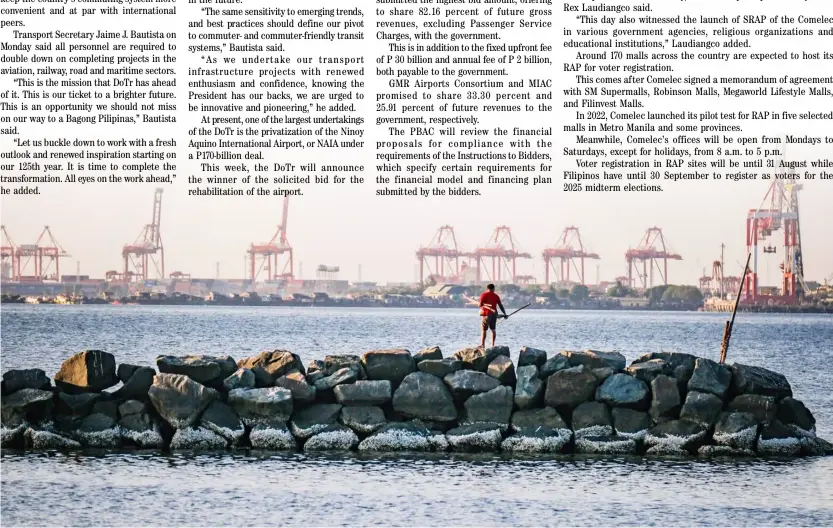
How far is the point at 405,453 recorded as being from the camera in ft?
69.7

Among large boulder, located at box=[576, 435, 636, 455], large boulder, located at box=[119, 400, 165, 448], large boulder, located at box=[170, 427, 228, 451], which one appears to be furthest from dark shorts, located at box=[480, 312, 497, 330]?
large boulder, located at box=[119, 400, 165, 448]

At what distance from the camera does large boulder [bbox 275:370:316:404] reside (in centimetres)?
2188

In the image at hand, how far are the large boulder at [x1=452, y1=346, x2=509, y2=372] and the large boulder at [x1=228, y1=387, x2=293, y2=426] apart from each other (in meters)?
3.03

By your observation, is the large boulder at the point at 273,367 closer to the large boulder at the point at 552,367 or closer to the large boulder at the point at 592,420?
the large boulder at the point at 552,367

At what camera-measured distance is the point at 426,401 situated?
71.3 ft

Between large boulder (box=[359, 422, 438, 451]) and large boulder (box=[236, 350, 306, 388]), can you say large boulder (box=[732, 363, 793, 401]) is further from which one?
large boulder (box=[236, 350, 306, 388])

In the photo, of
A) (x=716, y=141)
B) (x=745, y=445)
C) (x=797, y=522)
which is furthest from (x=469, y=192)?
(x=797, y=522)

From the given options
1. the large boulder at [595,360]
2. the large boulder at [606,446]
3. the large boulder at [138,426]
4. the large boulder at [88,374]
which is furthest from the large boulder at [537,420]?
the large boulder at [88,374]

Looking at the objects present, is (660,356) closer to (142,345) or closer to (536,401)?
(536,401)

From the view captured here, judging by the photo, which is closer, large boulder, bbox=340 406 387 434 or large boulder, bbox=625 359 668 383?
large boulder, bbox=340 406 387 434

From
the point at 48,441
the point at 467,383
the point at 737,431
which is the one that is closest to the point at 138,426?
the point at 48,441

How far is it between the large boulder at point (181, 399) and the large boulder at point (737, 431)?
830cm

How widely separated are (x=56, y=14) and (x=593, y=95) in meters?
11.5

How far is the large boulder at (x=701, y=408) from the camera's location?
21531 millimetres
